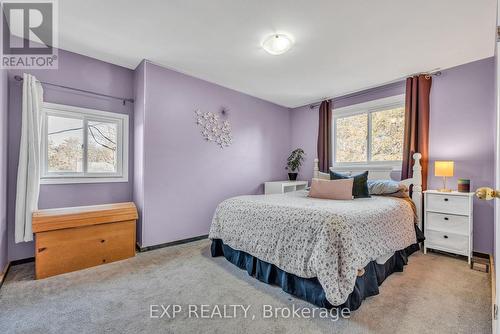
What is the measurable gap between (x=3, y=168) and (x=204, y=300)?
232 centimetres

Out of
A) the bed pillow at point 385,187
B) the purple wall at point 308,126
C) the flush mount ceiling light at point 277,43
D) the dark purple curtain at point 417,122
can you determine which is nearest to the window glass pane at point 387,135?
the dark purple curtain at point 417,122

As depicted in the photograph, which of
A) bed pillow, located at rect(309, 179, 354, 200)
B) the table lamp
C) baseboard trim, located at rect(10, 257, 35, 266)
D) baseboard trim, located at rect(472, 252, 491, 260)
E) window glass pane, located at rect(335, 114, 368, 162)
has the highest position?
window glass pane, located at rect(335, 114, 368, 162)

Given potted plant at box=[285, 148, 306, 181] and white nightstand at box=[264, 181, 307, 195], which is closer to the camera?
white nightstand at box=[264, 181, 307, 195]

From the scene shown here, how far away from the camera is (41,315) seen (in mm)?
1610

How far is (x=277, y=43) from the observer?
2.35m

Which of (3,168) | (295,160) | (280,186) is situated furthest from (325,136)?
(3,168)

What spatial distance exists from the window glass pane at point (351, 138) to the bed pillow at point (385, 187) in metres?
0.85

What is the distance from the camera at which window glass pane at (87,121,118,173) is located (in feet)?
9.53

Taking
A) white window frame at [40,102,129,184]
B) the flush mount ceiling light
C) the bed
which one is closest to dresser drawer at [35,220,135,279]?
white window frame at [40,102,129,184]

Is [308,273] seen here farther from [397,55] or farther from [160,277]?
[397,55]

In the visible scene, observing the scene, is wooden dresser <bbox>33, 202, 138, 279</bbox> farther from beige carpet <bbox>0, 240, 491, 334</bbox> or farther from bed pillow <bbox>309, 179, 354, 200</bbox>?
bed pillow <bbox>309, 179, 354, 200</bbox>

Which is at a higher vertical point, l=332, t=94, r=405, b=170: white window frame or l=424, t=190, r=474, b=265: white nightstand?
l=332, t=94, r=405, b=170: white window frame

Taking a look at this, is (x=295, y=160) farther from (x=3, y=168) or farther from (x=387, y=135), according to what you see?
(x=3, y=168)

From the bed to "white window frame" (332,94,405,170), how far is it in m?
1.11
